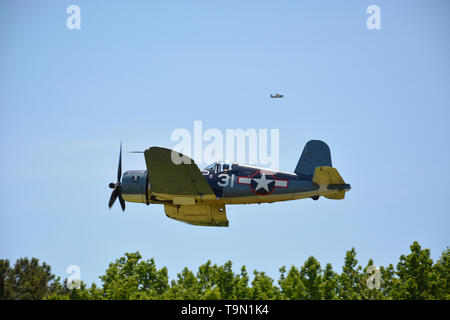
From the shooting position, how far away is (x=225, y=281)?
44.4m

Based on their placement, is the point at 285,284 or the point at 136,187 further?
the point at 285,284

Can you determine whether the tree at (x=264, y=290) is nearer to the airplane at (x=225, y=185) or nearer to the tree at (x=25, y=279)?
the tree at (x=25, y=279)

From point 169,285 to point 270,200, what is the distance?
2879 cm

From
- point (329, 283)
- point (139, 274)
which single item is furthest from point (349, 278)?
point (139, 274)

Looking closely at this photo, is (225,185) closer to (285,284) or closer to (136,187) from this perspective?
(136,187)

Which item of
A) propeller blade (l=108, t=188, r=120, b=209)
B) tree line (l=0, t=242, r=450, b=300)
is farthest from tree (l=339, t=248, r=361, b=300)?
propeller blade (l=108, t=188, r=120, b=209)

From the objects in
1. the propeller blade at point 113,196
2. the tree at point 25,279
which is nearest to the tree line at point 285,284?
the tree at point 25,279

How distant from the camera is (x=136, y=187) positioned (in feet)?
82.8

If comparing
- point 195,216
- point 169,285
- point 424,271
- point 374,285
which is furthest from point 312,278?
point 195,216

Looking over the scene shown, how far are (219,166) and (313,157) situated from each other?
4.38 meters

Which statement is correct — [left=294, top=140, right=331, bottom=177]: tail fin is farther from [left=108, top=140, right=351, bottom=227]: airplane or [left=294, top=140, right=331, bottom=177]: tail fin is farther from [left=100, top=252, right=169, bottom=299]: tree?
[left=100, top=252, right=169, bottom=299]: tree
